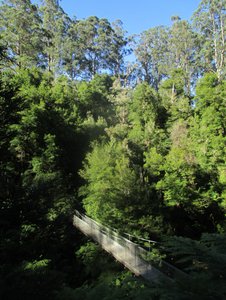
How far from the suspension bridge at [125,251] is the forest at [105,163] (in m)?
0.56

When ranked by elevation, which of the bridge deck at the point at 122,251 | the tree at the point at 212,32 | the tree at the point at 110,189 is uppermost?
the tree at the point at 212,32

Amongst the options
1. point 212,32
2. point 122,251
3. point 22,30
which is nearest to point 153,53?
point 212,32

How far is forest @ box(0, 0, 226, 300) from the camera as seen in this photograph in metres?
4.52

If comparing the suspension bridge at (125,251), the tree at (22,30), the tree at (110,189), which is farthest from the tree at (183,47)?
the suspension bridge at (125,251)

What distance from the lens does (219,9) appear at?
28828 mm

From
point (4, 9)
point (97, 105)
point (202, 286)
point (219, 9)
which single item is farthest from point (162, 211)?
point (4, 9)

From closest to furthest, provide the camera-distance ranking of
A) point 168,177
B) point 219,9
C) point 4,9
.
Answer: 1. point 168,177
2. point 219,9
3. point 4,9

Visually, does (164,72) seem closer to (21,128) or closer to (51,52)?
(51,52)

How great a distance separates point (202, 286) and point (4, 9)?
36.2m

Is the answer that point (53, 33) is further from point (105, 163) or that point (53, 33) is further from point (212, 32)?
point (105, 163)

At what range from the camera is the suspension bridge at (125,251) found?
30.2 ft

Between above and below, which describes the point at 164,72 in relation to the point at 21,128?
above

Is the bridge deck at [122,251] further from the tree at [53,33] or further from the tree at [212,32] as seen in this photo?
the tree at [53,33]

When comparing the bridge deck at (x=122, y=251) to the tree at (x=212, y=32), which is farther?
the tree at (x=212, y=32)
